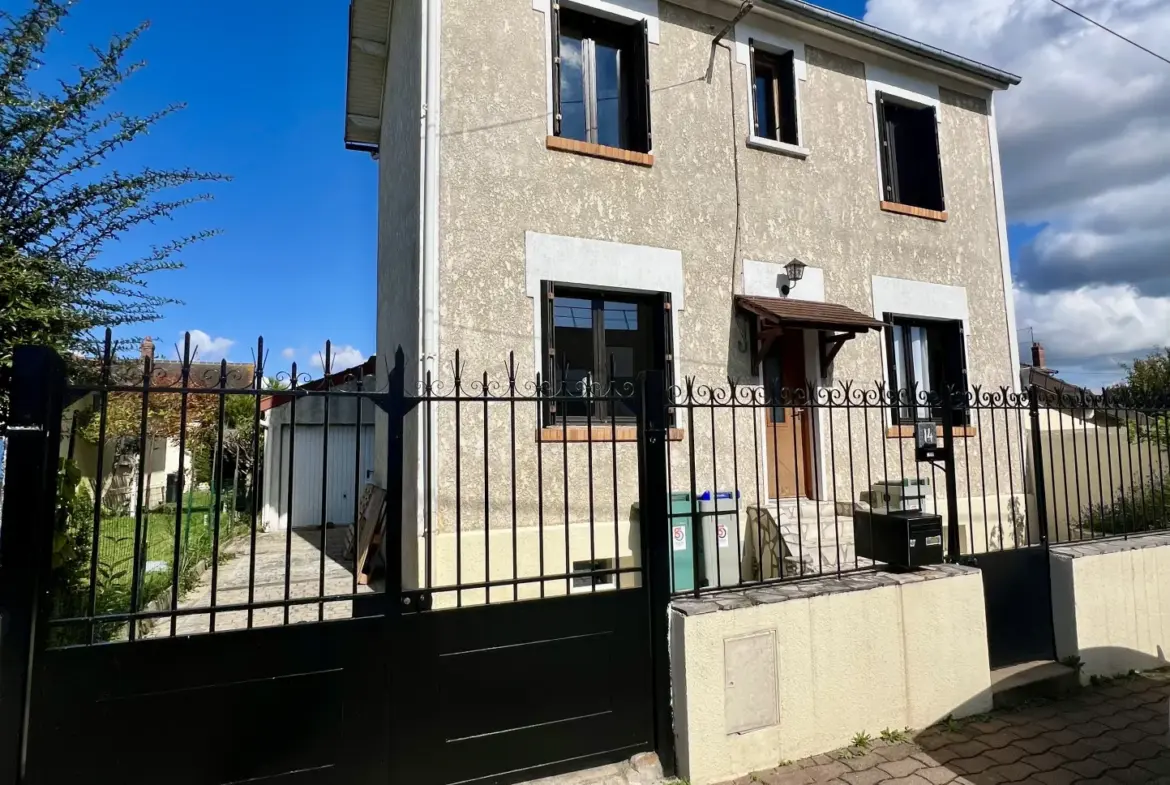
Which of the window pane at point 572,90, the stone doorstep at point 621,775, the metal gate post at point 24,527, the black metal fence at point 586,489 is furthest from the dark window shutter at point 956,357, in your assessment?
the metal gate post at point 24,527

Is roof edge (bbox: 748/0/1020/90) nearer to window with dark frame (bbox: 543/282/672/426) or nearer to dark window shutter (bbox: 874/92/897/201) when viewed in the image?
dark window shutter (bbox: 874/92/897/201)

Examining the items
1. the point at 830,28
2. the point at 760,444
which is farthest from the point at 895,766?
the point at 830,28

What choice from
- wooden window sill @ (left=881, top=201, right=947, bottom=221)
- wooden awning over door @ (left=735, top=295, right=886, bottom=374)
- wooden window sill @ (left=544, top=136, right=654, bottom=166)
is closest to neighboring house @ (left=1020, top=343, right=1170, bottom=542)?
wooden awning over door @ (left=735, top=295, right=886, bottom=374)

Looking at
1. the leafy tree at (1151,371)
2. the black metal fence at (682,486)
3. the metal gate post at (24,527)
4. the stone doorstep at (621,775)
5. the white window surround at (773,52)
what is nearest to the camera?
the metal gate post at (24,527)

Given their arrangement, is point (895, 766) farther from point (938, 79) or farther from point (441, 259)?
point (938, 79)

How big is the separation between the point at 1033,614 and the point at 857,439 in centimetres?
346

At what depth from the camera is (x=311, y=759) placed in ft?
9.71

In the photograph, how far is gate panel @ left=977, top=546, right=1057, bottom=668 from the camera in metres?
4.84

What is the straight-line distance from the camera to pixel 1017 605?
16.2 feet

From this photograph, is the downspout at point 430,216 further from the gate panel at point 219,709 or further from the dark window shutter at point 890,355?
the dark window shutter at point 890,355

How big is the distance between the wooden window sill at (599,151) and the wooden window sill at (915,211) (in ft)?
12.8

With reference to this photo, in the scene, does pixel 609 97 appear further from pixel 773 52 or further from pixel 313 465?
pixel 313 465

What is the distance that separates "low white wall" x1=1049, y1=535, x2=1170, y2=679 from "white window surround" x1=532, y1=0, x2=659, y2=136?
6472mm

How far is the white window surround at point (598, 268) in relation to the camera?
6.57 metres
